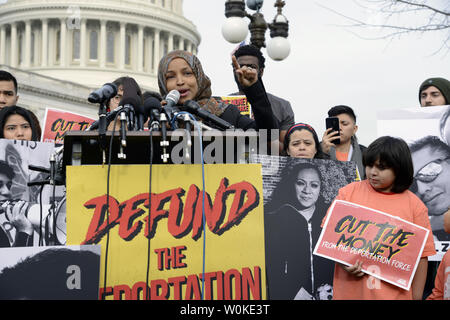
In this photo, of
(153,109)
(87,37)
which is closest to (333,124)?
(153,109)

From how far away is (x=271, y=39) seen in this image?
1311cm

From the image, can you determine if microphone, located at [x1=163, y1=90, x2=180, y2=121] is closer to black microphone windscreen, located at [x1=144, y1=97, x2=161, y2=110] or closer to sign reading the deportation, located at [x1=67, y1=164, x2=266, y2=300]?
black microphone windscreen, located at [x1=144, y1=97, x2=161, y2=110]

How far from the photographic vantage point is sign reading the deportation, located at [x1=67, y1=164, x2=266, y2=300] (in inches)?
122

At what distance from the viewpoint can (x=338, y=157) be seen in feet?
18.0

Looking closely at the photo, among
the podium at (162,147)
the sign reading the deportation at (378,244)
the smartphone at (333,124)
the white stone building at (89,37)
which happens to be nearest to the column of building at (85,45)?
the white stone building at (89,37)

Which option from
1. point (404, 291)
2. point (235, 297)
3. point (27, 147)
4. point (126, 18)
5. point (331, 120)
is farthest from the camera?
point (126, 18)

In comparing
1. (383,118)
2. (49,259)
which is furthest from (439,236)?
(49,259)

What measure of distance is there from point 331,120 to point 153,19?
59221mm

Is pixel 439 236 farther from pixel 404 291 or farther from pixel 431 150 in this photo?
pixel 404 291

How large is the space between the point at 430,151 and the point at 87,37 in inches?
2331

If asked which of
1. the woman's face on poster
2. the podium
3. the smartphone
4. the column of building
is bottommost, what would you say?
the woman's face on poster

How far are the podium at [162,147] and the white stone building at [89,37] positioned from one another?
182 ft

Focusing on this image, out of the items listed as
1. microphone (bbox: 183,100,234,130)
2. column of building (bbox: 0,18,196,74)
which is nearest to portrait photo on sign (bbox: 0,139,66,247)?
microphone (bbox: 183,100,234,130)

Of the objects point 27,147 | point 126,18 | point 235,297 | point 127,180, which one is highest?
point 126,18
